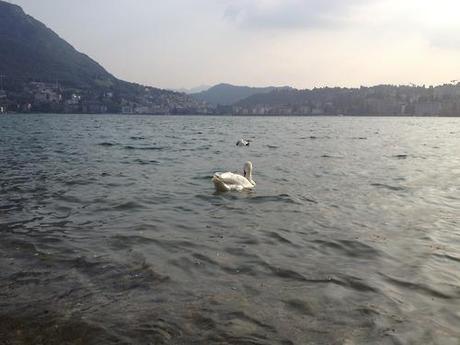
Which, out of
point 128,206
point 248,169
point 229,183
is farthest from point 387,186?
point 128,206

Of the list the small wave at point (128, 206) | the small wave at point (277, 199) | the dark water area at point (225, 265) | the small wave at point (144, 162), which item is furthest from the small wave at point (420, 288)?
the small wave at point (144, 162)

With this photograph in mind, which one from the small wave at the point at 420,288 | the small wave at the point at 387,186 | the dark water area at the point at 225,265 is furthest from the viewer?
the small wave at the point at 387,186

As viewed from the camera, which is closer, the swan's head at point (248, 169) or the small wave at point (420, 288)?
the small wave at point (420, 288)

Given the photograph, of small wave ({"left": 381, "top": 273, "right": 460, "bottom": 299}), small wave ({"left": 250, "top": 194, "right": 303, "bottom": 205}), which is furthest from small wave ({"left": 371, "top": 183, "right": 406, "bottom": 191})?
small wave ({"left": 381, "top": 273, "right": 460, "bottom": 299})

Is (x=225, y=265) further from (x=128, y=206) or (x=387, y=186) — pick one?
(x=387, y=186)

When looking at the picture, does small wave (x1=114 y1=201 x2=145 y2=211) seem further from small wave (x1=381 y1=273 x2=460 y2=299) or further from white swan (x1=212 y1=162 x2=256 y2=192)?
small wave (x1=381 y1=273 x2=460 y2=299)

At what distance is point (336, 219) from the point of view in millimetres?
11008

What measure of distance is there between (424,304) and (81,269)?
195 inches

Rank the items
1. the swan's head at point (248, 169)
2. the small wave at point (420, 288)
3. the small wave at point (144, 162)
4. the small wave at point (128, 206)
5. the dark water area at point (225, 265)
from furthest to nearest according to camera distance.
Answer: the small wave at point (144, 162) → the swan's head at point (248, 169) → the small wave at point (128, 206) → the small wave at point (420, 288) → the dark water area at point (225, 265)

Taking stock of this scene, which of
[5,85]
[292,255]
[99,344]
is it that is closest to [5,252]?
[99,344]

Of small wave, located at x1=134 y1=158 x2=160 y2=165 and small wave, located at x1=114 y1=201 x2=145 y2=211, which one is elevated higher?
small wave, located at x1=114 y1=201 x2=145 y2=211

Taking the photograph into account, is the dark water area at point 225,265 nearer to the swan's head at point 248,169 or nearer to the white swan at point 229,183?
the white swan at point 229,183

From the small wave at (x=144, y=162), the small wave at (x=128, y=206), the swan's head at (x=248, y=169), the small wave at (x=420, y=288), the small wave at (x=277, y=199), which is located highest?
the swan's head at (x=248, y=169)

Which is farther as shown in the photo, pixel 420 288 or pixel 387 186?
pixel 387 186
